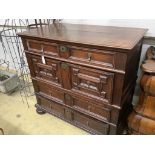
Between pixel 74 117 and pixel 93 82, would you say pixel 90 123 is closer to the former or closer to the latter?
pixel 74 117

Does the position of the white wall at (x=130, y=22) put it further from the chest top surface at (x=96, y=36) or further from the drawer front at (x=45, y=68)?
the drawer front at (x=45, y=68)

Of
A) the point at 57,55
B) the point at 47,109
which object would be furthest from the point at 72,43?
the point at 47,109

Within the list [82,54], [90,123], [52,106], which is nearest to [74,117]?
[90,123]

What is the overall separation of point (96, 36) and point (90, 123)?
0.80m

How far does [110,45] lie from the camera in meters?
1.00

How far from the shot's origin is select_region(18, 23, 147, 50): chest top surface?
104cm

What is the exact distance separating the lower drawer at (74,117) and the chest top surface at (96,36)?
709 mm

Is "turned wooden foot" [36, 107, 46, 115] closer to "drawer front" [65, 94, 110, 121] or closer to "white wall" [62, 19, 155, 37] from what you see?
"drawer front" [65, 94, 110, 121]

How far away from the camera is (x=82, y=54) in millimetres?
1160

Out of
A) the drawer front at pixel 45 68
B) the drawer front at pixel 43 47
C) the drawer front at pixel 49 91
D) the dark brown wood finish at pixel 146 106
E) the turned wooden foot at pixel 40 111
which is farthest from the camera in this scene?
the turned wooden foot at pixel 40 111

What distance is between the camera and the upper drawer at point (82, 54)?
3.38ft

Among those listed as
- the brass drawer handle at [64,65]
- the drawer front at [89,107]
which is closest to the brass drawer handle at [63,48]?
the brass drawer handle at [64,65]
